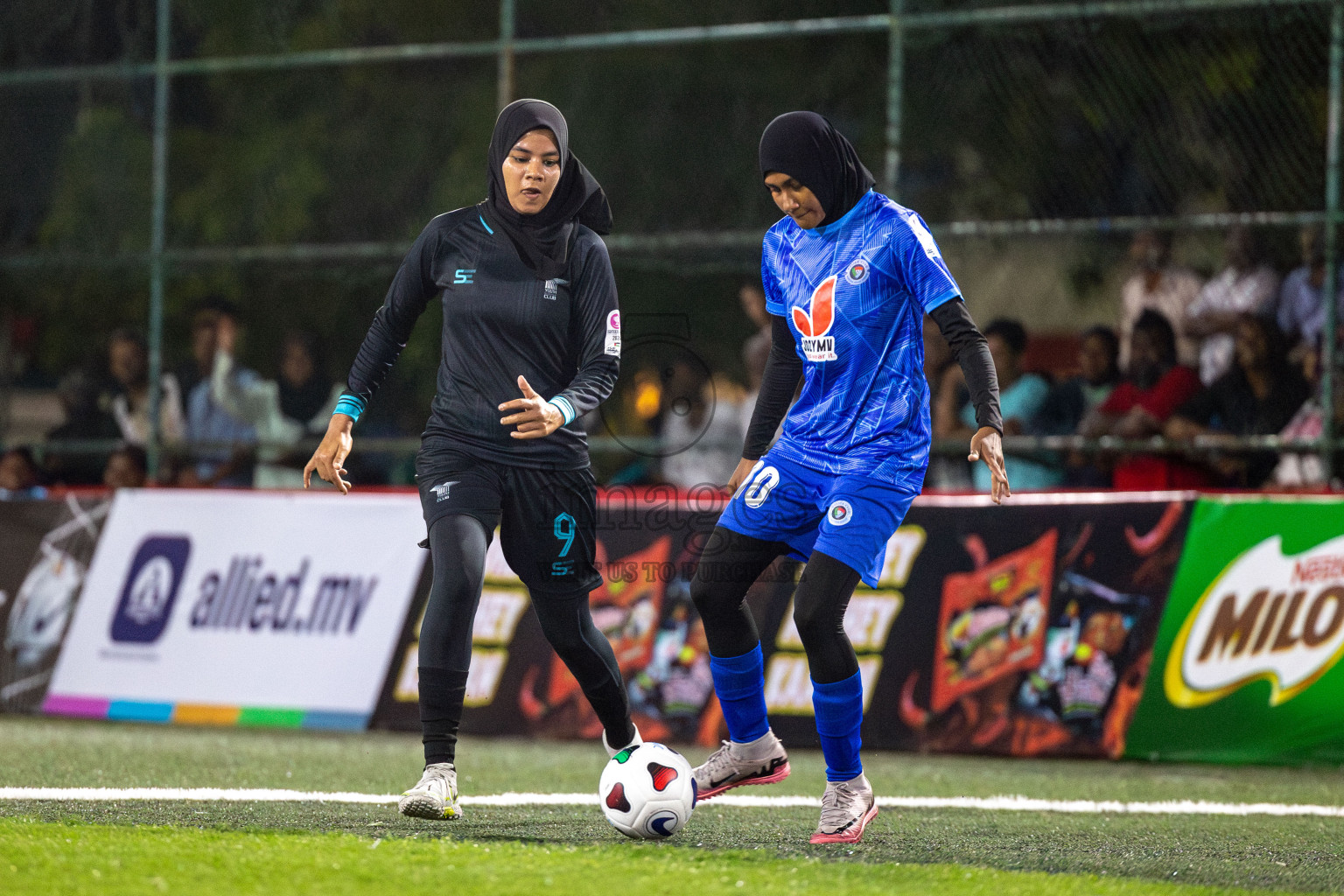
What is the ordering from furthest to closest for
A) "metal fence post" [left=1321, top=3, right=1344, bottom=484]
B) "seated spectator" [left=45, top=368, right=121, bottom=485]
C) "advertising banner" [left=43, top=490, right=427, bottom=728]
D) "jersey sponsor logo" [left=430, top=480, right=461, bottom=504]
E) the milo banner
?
"seated spectator" [left=45, top=368, right=121, bottom=485] → "advertising banner" [left=43, top=490, right=427, bottom=728] → "metal fence post" [left=1321, top=3, right=1344, bottom=484] → the milo banner → "jersey sponsor logo" [left=430, top=480, right=461, bottom=504]

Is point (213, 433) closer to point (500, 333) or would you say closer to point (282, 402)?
point (282, 402)

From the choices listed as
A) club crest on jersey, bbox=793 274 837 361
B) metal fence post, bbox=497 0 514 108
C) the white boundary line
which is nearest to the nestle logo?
metal fence post, bbox=497 0 514 108

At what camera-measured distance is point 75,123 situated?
13.8 metres

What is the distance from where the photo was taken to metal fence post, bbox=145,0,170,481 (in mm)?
12344

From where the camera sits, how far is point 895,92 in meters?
10.8

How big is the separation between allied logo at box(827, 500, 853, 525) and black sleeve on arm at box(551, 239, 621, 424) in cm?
90

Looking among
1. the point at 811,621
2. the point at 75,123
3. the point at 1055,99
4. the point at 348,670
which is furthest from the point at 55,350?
the point at 811,621

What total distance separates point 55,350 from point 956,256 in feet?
23.8

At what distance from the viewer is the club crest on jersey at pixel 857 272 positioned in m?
5.62

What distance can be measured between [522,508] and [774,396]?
100 centimetres

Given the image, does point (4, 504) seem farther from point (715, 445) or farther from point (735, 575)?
point (735, 575)

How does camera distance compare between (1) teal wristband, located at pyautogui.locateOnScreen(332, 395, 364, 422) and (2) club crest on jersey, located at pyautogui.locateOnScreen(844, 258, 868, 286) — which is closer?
(2) club crest on jersey, located at pyautogui.locateOnScreen(844, 258, 868, 286)

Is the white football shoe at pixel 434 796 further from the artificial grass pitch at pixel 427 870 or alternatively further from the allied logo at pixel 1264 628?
the allied logo at pixel 1264 628

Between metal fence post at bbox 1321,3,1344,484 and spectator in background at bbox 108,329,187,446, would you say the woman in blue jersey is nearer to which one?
metal fence post at bbox 1321,3,1344,484
